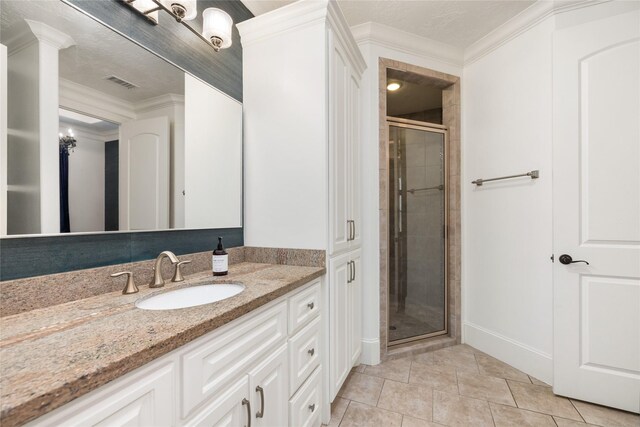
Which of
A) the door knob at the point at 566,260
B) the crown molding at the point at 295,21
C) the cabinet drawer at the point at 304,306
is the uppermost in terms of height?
the crown molding at the point at 295,21

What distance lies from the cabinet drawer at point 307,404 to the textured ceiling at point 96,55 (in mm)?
1480

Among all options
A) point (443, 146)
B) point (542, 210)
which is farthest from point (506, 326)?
point (443, 146)

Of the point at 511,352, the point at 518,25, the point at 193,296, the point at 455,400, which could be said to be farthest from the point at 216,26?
the point at 511,352

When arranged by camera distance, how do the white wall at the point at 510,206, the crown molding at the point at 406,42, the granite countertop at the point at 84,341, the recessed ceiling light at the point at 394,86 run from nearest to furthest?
the granite countertop at the point at 84,341, the white wall at the point at 510,206, the crown molding at the point at 406,42, the recessed ceiling light at the point at 394,86

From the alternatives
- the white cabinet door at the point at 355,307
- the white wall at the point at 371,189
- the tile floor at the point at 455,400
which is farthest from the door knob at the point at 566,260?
the white cabinet door at the point at 355,307

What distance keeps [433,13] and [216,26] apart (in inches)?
61.5

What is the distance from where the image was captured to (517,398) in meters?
1.74

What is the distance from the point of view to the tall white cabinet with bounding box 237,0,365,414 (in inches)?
59.6

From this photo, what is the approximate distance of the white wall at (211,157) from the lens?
143cm

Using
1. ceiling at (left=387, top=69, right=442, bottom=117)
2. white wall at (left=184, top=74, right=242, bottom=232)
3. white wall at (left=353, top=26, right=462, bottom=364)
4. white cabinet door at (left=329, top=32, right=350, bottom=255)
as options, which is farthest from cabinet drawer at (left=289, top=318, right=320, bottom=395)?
ceiling at (left=387, top=69, right=442, bottom=117)

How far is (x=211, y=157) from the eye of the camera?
154 centimetres

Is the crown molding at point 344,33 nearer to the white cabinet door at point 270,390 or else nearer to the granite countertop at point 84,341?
the granite countertop at point 84,341

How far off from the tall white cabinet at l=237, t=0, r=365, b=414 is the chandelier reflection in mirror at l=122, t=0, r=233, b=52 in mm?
304

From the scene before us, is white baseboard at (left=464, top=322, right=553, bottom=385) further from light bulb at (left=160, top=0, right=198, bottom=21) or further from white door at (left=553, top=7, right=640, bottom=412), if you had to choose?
light bulb at (left=160, top=0, right=198, bottom=21)
